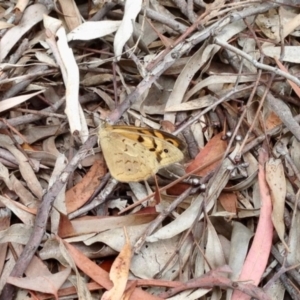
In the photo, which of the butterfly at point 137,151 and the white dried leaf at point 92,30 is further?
the white dried leaf at point 92,30

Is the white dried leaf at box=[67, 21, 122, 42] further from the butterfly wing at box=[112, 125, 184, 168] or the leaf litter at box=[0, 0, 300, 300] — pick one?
the butterfly wing at box=[112, 125, 184, 168]

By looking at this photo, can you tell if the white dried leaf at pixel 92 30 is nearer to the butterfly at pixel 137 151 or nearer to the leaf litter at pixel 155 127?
the leaf litter at pixel 155 127

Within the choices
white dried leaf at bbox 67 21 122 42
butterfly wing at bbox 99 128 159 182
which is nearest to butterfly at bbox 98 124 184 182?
butterfly wing at bbox 99 128 159 182

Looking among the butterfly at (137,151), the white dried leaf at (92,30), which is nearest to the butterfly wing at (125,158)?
the butterfly at (137,151)

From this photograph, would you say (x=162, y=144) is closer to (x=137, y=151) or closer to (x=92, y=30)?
(x=137, y=151)

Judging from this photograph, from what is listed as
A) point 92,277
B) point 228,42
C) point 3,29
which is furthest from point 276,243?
point 3,29

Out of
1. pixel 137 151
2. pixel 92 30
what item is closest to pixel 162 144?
pixel 137 151

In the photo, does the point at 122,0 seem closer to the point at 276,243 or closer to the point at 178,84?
the point at 178,84

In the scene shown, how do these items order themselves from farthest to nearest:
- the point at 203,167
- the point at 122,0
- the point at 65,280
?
the point at 122,0, the point at 203,167, the point at 65,280
